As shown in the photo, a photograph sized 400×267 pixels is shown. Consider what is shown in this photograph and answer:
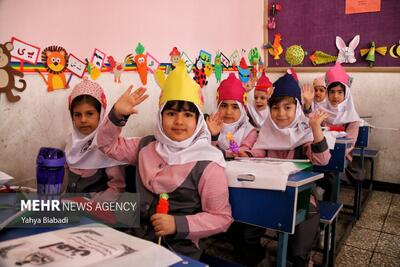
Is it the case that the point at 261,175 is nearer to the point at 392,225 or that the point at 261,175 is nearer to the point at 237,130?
the point at 237,130

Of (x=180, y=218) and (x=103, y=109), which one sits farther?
(x=103, y=109)

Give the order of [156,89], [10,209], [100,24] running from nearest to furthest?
[10,209]
[100,24]
[156,89]

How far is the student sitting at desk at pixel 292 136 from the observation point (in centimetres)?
179

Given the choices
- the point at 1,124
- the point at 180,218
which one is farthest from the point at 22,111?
the point at 180,218

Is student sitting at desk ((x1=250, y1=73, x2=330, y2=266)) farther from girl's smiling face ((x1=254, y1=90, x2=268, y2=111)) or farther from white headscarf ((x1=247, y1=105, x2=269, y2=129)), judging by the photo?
girl's smiling face ((x1=254, y1=90, x2=268, y2=111))

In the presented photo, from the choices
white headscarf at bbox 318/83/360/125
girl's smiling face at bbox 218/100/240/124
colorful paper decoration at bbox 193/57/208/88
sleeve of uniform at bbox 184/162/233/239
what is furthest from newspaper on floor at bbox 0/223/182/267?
white headscarf at bbox 318/83/360/125

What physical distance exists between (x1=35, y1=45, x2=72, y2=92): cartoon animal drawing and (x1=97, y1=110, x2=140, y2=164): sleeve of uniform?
592 mm

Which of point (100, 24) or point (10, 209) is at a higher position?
point (100, 24)

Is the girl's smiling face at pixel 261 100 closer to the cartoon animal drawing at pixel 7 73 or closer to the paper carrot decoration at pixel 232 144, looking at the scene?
the paper carrot decoration at pixel 232 144

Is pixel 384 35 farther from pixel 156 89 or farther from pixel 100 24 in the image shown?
pixel 100 24

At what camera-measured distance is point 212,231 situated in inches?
49.5

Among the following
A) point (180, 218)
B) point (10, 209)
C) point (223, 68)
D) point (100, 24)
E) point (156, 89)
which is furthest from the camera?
point (223, 68)

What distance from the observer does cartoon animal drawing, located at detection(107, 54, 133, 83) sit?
7.33ft

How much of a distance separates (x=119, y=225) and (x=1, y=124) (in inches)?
36.8
